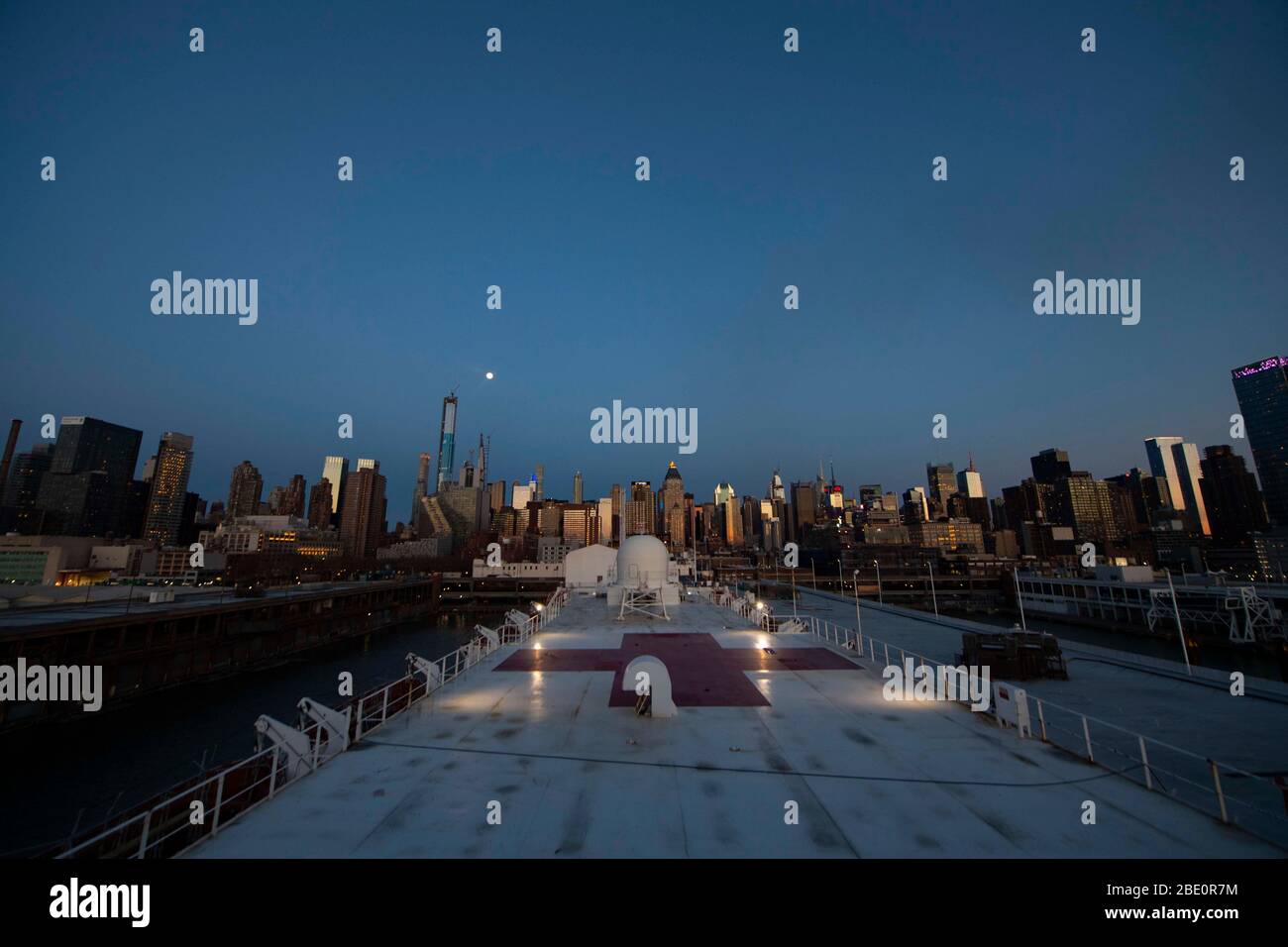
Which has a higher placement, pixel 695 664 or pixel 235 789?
pixel 695 664

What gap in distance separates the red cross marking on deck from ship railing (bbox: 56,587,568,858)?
376 centimetres

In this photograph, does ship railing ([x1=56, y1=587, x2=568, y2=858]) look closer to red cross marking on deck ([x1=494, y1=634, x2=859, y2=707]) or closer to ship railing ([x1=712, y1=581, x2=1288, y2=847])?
red cross marking on deck ([x1=494, y1=634, x2=859, y2=707])

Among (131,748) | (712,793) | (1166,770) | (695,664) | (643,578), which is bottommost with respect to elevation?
(131,748)

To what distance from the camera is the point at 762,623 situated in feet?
114

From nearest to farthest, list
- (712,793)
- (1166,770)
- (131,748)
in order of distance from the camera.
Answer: (712,793) → (1166,770) → (131,748)

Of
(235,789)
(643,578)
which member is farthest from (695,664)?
(643,578)

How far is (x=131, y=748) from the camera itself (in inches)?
1337

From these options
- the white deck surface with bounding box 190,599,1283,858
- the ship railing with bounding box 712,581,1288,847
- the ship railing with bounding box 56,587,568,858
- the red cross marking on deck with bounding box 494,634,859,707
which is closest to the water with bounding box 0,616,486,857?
the ship railing with bounding box 56,587,568,858

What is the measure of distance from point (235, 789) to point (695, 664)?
17.6 m

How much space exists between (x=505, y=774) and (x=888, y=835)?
313 inches

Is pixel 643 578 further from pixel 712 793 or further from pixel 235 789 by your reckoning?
pixel 712 793

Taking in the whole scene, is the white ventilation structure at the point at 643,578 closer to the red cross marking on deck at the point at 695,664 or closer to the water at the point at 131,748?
the red cross marking on deck at the point at 695,664

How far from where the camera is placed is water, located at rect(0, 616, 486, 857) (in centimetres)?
2523
